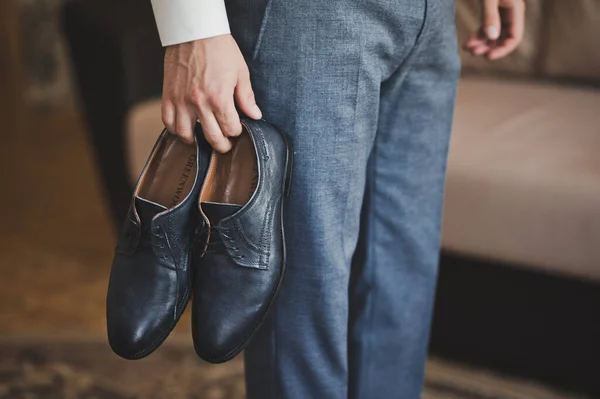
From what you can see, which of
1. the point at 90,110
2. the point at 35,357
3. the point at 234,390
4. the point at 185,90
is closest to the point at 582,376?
the point at 234,390

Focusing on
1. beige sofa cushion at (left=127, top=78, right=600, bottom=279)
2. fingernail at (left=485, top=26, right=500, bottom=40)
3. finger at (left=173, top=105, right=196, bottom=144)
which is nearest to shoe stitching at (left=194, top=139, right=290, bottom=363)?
finger at (left=173, top=105, right=196, bottom=144)

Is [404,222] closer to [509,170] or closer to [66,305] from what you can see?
[509,170]

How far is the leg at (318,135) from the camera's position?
0.67 m

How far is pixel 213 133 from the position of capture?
2.26 ft

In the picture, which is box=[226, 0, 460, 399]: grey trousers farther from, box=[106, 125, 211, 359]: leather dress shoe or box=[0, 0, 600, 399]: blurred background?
box=[0, 0, 600, 399]: blurred background

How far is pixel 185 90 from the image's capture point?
2.23 feet

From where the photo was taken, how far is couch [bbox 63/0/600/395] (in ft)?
3.87

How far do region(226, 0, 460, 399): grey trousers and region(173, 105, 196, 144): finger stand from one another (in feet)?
0.23

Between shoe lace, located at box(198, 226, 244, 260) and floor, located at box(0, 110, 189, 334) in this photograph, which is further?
floor, located at box(0, 110, 189, 334)

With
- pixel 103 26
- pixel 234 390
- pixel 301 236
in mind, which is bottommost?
pixel 234 390

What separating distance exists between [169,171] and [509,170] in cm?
66

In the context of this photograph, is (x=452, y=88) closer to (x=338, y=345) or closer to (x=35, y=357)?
(x=338, y=345)

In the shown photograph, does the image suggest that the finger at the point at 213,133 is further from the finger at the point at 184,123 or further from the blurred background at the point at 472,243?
the blurred background at the point at 472,243

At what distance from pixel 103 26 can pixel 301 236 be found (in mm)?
1006
